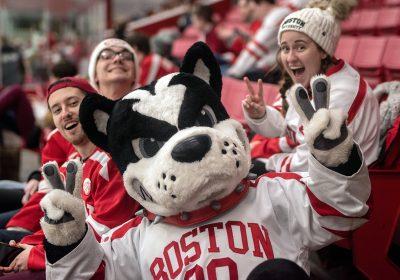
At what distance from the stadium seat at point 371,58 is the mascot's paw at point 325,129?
8.58 ft

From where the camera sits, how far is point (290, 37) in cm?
241

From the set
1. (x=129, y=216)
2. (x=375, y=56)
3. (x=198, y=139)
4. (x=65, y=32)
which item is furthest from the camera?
(x=65, y=32)

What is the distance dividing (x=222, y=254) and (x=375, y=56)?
2962mm

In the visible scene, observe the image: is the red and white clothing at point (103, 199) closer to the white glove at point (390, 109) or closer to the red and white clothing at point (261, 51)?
the white glove at point (390, 109)

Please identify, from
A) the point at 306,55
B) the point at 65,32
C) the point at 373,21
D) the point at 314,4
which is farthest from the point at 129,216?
the point at 65,32

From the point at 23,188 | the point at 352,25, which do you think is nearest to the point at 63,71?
the point at 23,188

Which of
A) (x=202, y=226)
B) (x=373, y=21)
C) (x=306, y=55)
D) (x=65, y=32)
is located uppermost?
(x=306, y=55)

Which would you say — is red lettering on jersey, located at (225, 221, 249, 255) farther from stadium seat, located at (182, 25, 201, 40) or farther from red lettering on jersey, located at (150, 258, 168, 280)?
stadium seat, located at (182, 25, 201, 40)

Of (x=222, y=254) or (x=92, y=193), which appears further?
(x=92, y=193)

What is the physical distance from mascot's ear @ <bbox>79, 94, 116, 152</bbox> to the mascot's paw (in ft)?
1.78

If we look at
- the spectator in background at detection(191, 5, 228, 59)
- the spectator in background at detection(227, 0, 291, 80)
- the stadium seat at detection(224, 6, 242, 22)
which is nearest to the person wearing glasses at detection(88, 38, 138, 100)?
the spectator in background at detection(227, 0, 291, 80)

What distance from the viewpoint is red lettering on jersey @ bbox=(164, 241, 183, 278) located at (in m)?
1.67

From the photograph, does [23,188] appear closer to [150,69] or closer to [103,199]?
[103,199]

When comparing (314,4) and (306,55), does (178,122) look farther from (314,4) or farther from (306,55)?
(314,4)
